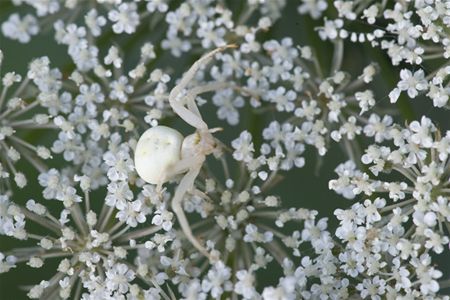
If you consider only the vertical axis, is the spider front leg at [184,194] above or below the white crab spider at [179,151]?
below

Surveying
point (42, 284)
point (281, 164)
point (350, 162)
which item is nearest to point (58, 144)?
point (42, 284)

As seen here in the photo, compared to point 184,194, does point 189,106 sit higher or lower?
higher

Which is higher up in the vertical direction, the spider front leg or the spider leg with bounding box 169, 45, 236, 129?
the spider leg with bounding box 169, 45, 236, 129

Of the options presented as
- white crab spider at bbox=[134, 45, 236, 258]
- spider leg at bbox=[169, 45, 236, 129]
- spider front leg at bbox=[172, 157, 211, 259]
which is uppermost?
spider leg at bbox=[169, 45, 236, 129]

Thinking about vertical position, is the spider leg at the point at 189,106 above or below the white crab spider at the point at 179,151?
above

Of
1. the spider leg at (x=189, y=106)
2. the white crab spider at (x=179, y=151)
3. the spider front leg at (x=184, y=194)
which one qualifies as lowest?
the spider front leg at (x=184, y=194)

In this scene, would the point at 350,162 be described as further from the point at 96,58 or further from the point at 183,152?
the point at 96,58
